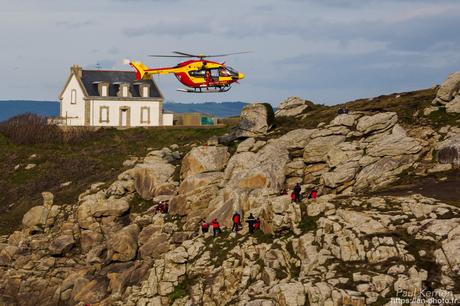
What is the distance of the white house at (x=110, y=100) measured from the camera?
93188 millimetres

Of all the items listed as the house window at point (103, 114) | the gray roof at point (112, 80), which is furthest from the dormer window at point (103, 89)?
the house window at point (103, 114)

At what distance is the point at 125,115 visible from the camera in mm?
94250

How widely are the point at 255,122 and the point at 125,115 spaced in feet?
108

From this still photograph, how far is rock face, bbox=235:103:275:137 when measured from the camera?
64.6 m

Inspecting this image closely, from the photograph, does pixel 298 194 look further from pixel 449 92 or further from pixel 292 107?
pixel 292 107

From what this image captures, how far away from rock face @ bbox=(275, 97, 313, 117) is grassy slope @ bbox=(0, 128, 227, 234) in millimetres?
9025

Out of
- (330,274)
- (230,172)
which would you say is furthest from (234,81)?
(330,274)

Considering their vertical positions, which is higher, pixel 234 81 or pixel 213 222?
pixel 234 81

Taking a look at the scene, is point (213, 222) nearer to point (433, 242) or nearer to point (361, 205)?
point (361, 205)

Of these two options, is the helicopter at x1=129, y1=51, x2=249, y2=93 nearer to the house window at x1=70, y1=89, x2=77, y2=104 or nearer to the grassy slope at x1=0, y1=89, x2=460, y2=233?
the grassy slope at x1=0, y1=89, x2=460, y2=233

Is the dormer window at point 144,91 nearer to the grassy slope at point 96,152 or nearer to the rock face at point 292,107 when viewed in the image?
the grassy slope at point 96,152

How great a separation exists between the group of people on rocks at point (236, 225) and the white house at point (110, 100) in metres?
44.2

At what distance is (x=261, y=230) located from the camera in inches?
1869

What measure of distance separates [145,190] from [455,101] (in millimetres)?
24670
